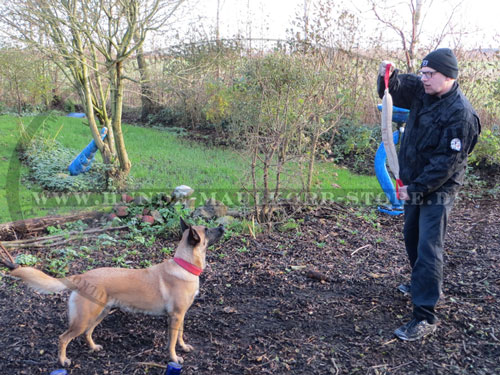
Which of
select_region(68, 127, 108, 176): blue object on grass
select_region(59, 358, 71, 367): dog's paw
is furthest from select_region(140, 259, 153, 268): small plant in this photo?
select_region(68, 127, 108, 176): blue object on grass

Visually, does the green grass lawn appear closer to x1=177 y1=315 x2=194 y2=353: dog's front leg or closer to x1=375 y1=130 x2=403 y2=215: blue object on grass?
x1=375 y1=130 x2=403 y2=215: blue object on grass

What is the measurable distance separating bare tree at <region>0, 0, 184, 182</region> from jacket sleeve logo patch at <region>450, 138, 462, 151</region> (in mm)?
6126

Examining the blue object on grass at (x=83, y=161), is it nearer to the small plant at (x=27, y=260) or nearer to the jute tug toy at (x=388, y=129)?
the small plant at (x=27, y=260)

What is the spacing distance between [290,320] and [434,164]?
1.97 metres

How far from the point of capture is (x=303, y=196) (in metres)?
7.16

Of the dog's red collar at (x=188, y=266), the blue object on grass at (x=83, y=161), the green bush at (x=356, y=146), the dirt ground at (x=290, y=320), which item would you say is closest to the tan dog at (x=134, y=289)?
the dog's red collar at (x=188, y=266)

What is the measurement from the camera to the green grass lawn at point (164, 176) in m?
7.26

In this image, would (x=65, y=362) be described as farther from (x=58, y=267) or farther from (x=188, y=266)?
(x=58, y=267)

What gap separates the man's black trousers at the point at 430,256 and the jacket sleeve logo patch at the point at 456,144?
0.43 m

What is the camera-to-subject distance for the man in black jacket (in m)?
3.51

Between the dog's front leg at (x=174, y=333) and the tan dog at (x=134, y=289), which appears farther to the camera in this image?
the dog's front leg at (x=174, y=333)

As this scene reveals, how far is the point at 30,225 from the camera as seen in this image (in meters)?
5.93

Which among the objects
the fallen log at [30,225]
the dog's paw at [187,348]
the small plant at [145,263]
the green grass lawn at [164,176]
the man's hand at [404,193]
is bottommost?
the dog's paw at [187,348]

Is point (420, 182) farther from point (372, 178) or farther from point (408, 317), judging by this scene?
point (372, 178)
